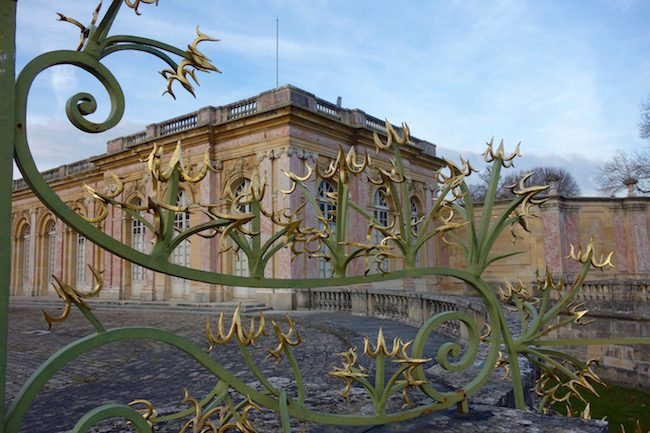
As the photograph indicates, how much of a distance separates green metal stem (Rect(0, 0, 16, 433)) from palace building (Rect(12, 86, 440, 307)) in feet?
31.6

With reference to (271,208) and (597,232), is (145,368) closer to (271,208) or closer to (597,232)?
(271,208)

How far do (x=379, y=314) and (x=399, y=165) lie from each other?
9252 millimetres

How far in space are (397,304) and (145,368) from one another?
5.51m

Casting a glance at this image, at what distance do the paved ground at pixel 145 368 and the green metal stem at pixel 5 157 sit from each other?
3.64ft

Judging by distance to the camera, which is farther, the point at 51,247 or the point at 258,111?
the point at 51,247

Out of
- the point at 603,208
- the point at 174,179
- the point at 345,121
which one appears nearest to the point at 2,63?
the point at 174,179

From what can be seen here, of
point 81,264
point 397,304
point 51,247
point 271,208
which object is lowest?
point 397,304

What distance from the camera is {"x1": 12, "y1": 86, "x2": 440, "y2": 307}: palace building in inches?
544

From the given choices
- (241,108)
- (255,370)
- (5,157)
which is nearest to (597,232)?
(241,108)

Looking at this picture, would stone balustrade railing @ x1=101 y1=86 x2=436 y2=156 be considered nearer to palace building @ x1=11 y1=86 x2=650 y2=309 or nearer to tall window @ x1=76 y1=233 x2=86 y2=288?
palace building @ x1=11 y1=86 x2=650 y2=309

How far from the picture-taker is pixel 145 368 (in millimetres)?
5695

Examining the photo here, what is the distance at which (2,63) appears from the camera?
3.05ft

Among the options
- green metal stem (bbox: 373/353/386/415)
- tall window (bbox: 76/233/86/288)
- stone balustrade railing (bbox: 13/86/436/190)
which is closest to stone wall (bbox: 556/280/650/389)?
stone balustrade railing (bbox: 13/86/436/190)

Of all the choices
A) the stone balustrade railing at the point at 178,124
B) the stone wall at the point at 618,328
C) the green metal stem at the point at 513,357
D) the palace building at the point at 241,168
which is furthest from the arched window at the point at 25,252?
the green metal stem at the point at 513,357
